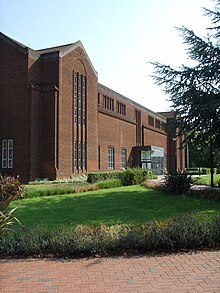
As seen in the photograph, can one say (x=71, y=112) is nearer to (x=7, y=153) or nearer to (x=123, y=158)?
(x=7, y=153)

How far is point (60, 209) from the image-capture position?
13.0 metres

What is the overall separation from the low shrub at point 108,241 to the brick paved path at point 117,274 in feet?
1.15

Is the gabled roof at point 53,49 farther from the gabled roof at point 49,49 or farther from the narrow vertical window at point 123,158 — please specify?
the narrow vertical window at point 123,158

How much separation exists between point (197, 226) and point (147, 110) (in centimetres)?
5338

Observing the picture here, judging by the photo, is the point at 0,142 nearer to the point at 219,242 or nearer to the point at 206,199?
the point at 206,199

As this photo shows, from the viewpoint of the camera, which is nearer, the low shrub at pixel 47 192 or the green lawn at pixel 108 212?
the green lawn at pixel 108 212

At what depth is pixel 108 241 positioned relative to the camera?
21.9ft

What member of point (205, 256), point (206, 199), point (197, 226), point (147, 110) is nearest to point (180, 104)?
point (206, 199)

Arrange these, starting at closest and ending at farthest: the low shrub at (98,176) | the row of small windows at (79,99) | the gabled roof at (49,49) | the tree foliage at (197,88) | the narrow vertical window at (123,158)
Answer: the tree foliage at (197,88) → the low shrub at (98,176) → the gabled roof at (49,49) → the row of small windows at (79,99) → the narrow vertical window at (123,158)

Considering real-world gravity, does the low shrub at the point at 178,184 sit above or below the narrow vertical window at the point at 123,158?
below

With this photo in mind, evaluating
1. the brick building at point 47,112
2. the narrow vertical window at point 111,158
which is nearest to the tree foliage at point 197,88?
the brick building at point 47,112

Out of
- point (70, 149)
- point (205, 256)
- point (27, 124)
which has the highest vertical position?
point (27, 124)

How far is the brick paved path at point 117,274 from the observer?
473 cm

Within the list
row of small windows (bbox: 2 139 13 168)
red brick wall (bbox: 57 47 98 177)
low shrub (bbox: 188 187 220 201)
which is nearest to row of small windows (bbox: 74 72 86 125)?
red brick wall (bbox: 57 47 98 177)
